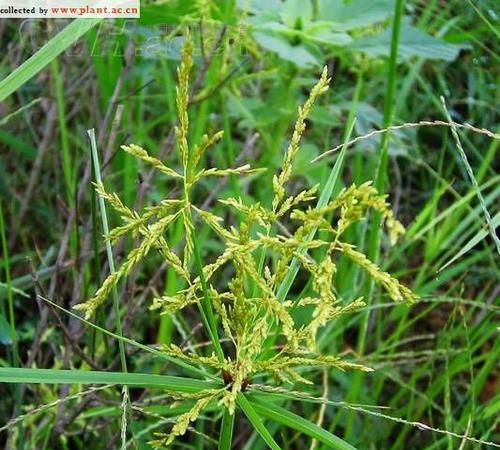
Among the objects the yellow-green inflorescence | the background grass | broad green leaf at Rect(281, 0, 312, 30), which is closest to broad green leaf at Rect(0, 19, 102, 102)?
the background grass

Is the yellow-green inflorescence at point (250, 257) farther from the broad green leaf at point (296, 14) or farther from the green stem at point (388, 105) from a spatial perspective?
the broad green leaf at point (296, 14)

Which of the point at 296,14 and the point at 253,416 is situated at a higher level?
the point at 296,14

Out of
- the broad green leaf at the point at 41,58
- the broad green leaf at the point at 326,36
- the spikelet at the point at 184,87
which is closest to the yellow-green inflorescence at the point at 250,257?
the spikelet at the point at 184,87

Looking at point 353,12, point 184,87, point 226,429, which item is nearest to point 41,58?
point 184,87

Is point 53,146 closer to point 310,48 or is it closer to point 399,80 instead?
point 310,48

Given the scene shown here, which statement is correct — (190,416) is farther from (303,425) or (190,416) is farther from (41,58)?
(41,58)

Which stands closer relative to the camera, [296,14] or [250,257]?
[250,257]

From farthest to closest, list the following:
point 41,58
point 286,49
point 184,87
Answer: point 286,49 → point 41,58 → point 184,87

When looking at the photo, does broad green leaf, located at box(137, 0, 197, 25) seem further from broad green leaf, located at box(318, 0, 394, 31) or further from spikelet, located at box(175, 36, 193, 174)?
spikelet, located at box(175, 36, 193, 174)
